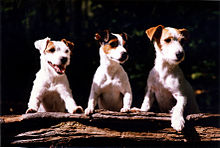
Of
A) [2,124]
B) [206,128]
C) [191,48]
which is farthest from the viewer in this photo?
[191,48]

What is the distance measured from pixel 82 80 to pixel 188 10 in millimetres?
1832

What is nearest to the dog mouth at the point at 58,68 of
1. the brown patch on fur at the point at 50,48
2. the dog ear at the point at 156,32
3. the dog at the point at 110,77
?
the brown patch on fur at the point at 50,48

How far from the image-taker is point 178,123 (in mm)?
2348

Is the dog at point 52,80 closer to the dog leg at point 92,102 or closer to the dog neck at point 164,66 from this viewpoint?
the dog leg at point 92,102

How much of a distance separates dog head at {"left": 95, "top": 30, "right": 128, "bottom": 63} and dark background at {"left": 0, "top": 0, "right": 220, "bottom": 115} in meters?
0.79

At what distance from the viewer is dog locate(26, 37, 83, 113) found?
2.46 m

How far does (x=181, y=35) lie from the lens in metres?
2.60

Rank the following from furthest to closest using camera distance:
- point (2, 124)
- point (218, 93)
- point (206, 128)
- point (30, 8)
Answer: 1. point (218, 93)
2. point (30, 8)
3. point (206, 128)
4. point (2, 124)

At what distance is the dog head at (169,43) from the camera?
2477 millimetres

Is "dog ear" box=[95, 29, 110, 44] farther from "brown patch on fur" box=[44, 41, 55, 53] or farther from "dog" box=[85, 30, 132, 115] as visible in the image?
"brown patch on fur" box=[44, 41, 55, 53]

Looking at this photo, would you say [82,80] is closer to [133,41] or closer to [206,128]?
[133,41]

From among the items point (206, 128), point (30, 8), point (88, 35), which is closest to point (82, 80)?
point (88, 35)

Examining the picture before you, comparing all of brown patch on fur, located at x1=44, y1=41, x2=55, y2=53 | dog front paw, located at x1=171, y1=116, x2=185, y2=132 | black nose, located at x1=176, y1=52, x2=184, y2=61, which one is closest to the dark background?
brown patch on fur, located at x1=44, y1=41, x2=55, y2=53

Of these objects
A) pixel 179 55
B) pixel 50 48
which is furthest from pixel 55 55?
pixel 179 55
